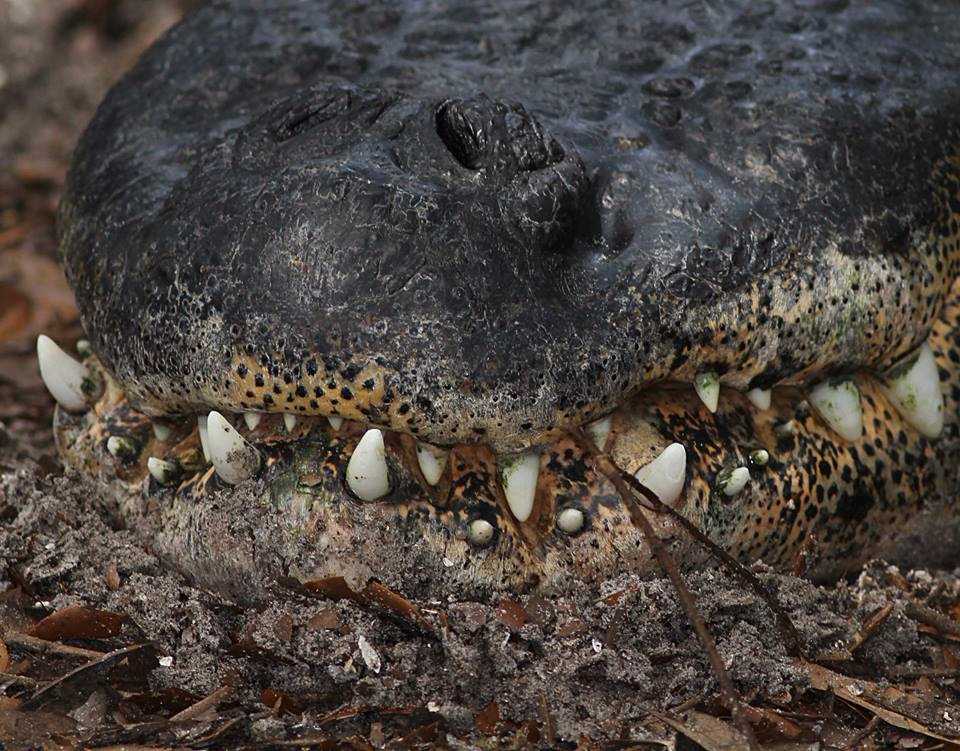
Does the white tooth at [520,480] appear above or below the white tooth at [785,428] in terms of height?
above

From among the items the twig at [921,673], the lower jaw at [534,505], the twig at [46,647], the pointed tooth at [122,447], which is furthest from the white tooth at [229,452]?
the twig at [921,673]

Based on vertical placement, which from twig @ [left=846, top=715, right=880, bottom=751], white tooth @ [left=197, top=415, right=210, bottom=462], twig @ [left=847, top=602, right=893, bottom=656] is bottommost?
twig @ [left=847, top=602, right=893, bottom=656]

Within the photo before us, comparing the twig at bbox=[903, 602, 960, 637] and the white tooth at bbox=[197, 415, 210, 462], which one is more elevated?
the white tooth at bbox=[197, 415, 210, 462]

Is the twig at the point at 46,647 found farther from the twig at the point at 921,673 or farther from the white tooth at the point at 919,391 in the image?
the white tooth at the point at 919,391

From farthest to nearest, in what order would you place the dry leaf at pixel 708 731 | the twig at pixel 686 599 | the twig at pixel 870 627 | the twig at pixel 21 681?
the twig at pixel 870 627
the twig at pixel 21 681
the dry leaf at pixel 708 731
the twig at pixel 686 599

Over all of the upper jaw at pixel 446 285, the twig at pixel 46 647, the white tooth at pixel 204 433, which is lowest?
the twig at pixel 46 647

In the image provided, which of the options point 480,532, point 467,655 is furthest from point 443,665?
point 480,532

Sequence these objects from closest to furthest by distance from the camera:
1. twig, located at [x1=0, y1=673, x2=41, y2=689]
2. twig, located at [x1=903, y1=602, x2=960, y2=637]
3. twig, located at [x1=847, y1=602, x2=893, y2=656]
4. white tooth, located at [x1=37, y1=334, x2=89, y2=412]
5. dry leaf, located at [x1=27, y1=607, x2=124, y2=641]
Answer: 1. twig, located at [x1=0, y1=673, x2=41, y2=689]
2. dry leaf, located at [x1=27, y1=607, x2=124, y2=641]
3. twig, located at [x1=847, y1=602, x2=893, y2=656]
4. twig, located at [x1=903, y1=602, x2=960, y2=637]
5. white tooth, located at [x1=37, y1=334, x2=89, y2=412]

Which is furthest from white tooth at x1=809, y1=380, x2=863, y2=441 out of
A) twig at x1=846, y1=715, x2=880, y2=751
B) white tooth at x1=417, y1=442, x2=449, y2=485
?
white tooth at x1=417, y1=442, x2=449, y2=485

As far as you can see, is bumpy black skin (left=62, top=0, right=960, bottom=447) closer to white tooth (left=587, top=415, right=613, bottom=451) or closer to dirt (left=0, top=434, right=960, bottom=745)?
white tooth (left=587, top=415, right=613, bottom=451)
